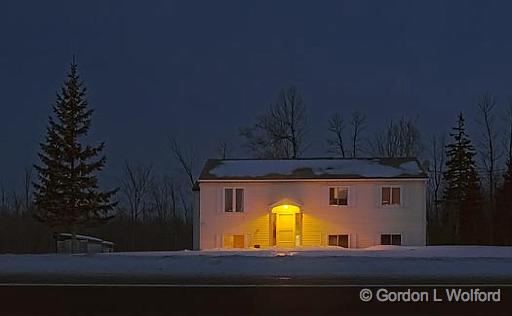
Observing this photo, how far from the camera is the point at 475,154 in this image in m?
66.1

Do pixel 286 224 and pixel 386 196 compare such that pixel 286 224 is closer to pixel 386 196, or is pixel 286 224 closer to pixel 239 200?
pixel 239 200

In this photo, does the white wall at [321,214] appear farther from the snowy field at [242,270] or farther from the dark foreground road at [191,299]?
the dark foreground road at [191,299]

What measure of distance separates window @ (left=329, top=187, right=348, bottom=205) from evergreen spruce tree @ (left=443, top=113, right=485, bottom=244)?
17.4 metres

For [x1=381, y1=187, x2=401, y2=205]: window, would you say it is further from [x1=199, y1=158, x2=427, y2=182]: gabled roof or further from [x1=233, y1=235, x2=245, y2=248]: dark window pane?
[x1=233, y1=235, x2=245, y2=248]: dark window pane

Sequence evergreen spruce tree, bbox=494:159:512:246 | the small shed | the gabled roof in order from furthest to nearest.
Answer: evergreen spruce tree, bbox=494:159:512:246 → the gabled roof → the small shed

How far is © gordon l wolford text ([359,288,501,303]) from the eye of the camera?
5.28m

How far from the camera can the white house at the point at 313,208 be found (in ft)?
145

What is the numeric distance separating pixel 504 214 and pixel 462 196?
4273mm

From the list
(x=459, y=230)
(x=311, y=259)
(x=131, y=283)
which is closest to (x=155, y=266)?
(x=131, y=283)

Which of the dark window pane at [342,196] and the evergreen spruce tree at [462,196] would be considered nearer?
the dark window pane at [342,196]

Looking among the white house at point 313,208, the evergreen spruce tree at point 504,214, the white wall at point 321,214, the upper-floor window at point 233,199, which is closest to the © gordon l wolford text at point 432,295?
the white house at point 313,208

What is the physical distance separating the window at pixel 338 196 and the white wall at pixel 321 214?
0.91 ft

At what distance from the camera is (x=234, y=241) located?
4481cm

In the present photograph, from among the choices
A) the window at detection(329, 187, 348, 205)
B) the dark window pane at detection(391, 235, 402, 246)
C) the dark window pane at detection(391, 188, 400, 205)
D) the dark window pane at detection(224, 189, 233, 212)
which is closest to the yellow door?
the window at detection(329, 187, 348, 205)
